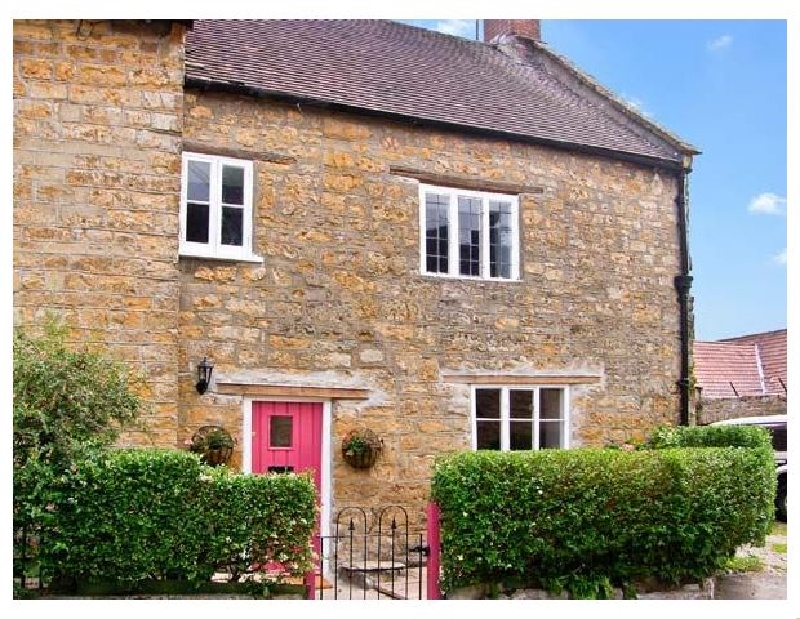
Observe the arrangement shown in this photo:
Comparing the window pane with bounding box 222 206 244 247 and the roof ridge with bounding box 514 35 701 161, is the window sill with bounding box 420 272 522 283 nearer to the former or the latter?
the window pane with bounding box 222 206 244 247

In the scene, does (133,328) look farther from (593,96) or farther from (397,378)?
(593,96)

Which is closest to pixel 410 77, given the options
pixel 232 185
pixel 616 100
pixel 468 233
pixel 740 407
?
pixel 468 233

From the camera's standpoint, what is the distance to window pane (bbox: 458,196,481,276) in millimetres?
13789

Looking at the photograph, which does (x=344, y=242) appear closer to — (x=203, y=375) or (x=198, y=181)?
(x=198, y=181)

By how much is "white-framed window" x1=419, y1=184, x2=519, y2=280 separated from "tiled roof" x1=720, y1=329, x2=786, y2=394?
11.7 meters

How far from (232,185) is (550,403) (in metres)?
5.59

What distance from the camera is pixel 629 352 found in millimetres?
14906

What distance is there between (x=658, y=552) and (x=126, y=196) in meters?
6.76

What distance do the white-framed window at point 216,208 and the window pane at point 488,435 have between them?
13.1ft

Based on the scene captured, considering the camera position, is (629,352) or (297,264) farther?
(629,352)

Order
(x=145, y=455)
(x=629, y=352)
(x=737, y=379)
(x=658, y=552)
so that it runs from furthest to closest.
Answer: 1. (x=737, y=379)
2. (x=629, y=352)
3. (x=658, y=552)
4. (x=145, y=455)

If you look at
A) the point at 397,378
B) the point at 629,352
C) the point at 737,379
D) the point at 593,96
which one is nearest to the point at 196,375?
the point at 397,378

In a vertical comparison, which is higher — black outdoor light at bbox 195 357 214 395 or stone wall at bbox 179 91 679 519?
stone wall at bbox 179 91 679 519

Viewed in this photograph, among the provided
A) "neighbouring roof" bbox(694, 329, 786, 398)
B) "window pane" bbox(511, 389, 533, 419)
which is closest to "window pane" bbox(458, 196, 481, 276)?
"window pane" bbox(511, 389, 533, 419)
